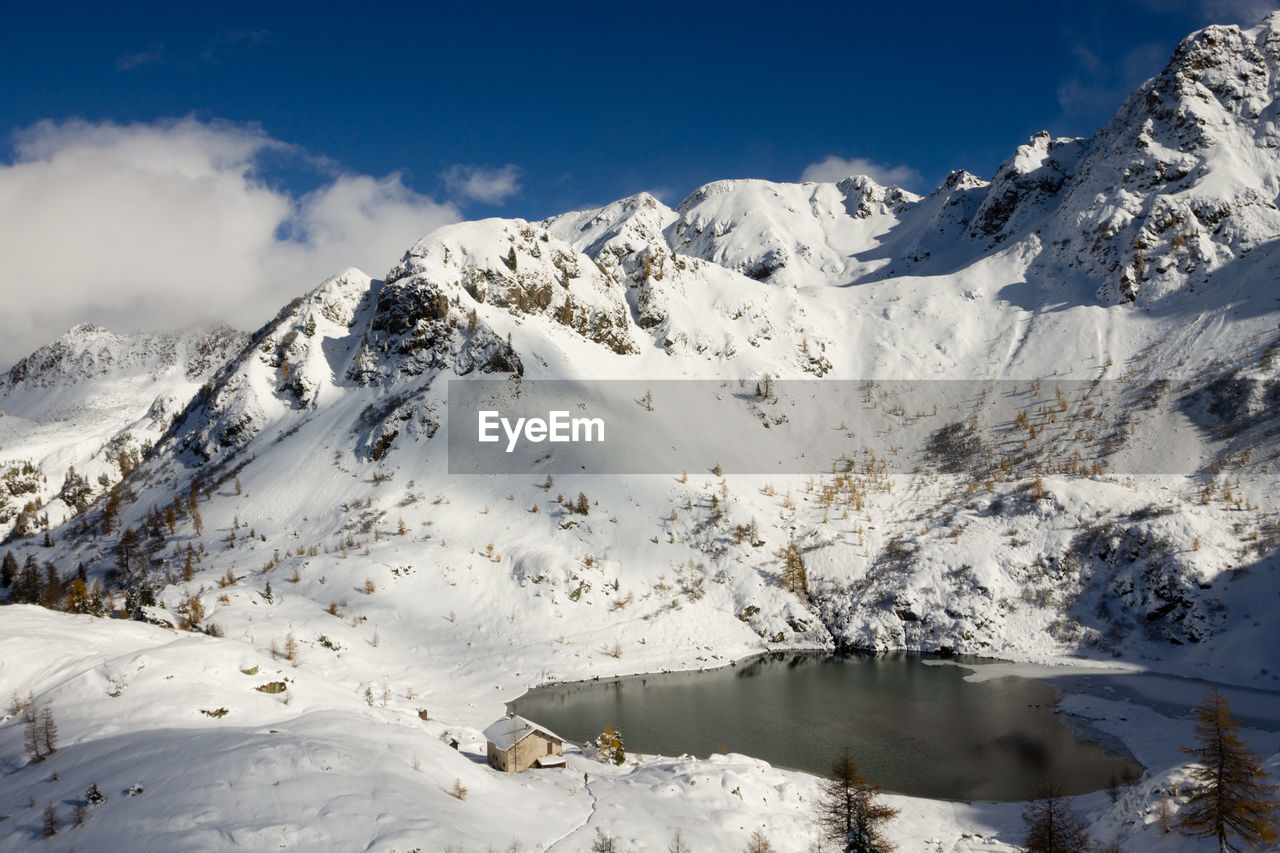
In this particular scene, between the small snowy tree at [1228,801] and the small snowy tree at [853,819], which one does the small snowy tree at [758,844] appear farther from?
the small snowy tree at [1228,801]

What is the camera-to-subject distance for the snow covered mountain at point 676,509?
1024 inches

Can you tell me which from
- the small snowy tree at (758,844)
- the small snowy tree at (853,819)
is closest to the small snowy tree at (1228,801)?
the small snowy tree at (853,819)

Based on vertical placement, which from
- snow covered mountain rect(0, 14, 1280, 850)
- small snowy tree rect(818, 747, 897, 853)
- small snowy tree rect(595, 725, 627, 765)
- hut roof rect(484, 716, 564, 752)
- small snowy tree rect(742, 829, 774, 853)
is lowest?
small snowy tree rect(742, 829, 774, 853)

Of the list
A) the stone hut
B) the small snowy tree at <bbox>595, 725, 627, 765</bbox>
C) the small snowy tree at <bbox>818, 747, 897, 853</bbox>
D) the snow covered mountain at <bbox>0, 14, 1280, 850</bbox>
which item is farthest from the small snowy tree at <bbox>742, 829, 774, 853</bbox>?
the stone hut

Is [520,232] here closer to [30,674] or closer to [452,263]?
[452,263]

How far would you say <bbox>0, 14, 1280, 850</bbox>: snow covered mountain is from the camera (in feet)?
85.4

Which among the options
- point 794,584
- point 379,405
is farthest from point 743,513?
point 379,405

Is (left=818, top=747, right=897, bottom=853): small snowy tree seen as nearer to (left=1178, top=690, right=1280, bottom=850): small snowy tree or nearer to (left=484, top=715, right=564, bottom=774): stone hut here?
(left=1178, top=690, right=1280, bottom=850): small snowy tree

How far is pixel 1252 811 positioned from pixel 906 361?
7005 cm

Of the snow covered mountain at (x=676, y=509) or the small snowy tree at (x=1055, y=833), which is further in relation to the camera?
the snow covered mountain at (x=676, y=509)

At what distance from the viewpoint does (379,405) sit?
235 ft

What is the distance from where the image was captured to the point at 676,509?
59.7m

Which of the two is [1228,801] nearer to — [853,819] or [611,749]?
[853,819]

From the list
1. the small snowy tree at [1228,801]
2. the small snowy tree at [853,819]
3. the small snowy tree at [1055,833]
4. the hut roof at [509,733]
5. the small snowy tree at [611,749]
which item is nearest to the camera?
the small snowy tree at [1228,801]
